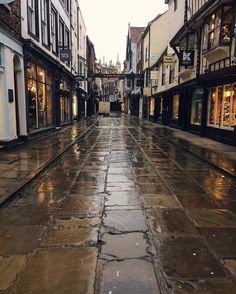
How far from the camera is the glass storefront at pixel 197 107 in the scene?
18516 millimetres

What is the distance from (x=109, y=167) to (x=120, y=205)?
3.60m

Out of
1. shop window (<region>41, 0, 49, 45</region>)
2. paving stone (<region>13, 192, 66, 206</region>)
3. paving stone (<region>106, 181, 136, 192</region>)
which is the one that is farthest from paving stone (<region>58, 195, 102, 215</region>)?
shop window (<region>41, 0, 49, 45</region>)

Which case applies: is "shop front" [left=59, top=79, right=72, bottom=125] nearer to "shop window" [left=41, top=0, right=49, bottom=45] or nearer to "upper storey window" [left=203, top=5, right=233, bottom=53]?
"shop window" [left=41, top=0, right=49, bottom=45]

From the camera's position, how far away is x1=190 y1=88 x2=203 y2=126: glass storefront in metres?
18.5

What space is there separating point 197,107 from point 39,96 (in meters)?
9.96

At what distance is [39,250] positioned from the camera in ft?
12.6

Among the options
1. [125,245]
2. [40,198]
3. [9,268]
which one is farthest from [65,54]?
[9,268]

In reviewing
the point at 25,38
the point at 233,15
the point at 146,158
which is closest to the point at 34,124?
the point at 25,38

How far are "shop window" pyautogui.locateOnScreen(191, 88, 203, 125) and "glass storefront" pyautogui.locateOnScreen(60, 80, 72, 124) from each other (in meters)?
9.79

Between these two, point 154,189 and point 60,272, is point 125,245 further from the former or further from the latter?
point 154,189

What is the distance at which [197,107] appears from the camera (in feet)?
62.9

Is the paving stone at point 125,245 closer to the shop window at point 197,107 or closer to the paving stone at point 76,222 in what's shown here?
the paving stone at point 76,222

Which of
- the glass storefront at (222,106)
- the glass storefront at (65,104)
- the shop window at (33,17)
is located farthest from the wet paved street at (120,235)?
the glass storefront at (65,104)

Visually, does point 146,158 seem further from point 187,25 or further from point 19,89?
point 187,25
